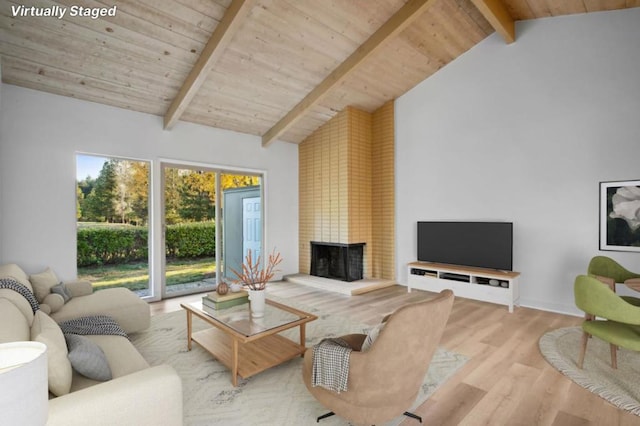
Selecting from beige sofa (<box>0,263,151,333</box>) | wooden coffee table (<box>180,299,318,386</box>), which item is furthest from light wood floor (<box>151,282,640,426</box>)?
wooden coffee table (<box>180,299,318,386</box>)

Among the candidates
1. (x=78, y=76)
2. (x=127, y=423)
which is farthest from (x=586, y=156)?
(x=78, y=76)

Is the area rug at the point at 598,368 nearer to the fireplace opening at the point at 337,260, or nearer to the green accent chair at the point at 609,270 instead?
the green accent chair at the point at 609,270

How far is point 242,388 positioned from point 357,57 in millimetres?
4096

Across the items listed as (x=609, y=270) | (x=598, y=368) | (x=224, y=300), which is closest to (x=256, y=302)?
(x=224, y=300)

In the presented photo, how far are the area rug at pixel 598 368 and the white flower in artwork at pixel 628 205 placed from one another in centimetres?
148

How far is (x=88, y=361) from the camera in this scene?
5.51 ft

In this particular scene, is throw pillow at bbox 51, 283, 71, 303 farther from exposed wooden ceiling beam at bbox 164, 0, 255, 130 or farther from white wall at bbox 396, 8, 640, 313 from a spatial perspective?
white wall at bbox 396, 8, 640, 313

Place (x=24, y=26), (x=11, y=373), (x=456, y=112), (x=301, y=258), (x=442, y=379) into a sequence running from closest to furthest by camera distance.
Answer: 1. (x=11, y=373)
2. (x=442, y=379)
3. (x=24, y=26)
4. (x=456, y=112)
5. (x=301, y=258)

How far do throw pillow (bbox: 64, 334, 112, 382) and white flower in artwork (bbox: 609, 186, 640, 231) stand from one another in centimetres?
514

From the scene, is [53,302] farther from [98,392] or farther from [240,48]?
[240,48]

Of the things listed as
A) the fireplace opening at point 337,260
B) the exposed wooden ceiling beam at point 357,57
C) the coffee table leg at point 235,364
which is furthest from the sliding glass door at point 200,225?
the coffee table leg at point 235,364

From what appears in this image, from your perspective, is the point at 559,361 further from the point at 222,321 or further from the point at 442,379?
the point at 222,321

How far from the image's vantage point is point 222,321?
2643 millimetres

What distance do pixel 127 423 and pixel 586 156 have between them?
16.9ft
